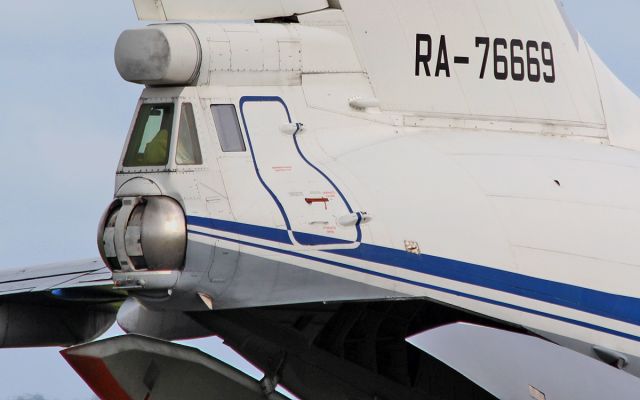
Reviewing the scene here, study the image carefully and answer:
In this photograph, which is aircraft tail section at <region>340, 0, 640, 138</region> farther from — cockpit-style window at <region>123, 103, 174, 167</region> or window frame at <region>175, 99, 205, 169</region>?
cockpit-style window at <region>123, 103, 174, 167</region>

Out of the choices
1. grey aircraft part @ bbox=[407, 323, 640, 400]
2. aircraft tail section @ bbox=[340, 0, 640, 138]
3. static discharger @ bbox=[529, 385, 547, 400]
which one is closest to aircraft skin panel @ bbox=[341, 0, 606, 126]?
aircraft tail section @ bbox=[340, 0, 640, 138]

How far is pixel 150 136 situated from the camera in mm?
10820

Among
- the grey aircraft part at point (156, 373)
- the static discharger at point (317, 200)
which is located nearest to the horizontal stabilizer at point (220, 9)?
the static discharger at point (317, 200)

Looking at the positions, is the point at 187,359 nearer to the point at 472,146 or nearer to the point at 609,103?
the point at 472,146

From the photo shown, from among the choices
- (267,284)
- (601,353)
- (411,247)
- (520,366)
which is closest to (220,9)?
(267,284)

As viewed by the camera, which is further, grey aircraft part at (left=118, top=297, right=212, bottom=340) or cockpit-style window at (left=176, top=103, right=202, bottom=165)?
grey aircraft part at (left=118, top=297, right=212, bottom=340)

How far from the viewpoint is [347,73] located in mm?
12070

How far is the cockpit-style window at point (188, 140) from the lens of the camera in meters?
10.7

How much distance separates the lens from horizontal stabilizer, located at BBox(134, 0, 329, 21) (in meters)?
11.3

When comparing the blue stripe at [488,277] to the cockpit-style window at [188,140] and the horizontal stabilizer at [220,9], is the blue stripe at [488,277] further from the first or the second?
the horizontal stabilizer at [220,9]

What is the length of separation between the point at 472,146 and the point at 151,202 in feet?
10.8

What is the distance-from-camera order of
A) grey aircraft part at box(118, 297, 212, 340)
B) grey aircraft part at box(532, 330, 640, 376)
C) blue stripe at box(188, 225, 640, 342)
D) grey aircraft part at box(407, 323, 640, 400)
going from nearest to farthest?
grey aircraft part at box(407, 323, 640, 400) → blue stripe at box(188, 225, 640, 342) → grey aircraft part at box(118, 297, 212, 340) → grey aircraft part at box(532, 330, 640, 376)

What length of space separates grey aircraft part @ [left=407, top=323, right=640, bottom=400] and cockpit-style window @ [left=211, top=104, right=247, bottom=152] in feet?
7.06

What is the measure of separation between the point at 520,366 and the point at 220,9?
395 cm
